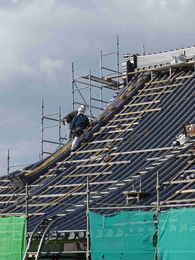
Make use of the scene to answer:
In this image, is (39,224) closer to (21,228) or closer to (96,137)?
(21,228)

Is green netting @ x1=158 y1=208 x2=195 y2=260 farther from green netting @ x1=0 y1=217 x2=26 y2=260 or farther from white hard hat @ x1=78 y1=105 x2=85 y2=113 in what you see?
white hard hat @ x1=78 y1=105 x2=85 y2=113

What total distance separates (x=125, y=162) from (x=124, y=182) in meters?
1.70

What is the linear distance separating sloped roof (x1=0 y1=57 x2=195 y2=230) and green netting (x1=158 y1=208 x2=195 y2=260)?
263cm

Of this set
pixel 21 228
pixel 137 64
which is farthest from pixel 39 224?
pixel 137 64

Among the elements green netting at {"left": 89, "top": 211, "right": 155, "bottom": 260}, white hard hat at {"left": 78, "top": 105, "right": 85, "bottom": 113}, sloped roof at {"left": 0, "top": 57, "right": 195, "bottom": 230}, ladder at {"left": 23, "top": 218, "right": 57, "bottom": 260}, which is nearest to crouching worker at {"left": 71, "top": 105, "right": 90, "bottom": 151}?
white hard hat at {"left": 78, "top": 105, "right": 85, "bottom": 113}

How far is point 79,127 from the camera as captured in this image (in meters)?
27.4

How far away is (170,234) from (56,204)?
287 inches

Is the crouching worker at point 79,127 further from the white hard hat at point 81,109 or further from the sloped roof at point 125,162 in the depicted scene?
the sloped roof at point 125,162

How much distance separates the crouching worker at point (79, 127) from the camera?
2670 centimetres

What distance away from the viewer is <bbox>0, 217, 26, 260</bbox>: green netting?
1838cm

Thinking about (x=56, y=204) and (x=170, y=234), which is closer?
(x=170, y=234)

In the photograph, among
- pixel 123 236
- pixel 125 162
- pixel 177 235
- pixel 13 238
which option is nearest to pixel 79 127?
pixel 125 162

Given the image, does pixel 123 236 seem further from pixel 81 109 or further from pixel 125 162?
pixel 81 109

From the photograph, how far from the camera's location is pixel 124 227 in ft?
55.1
